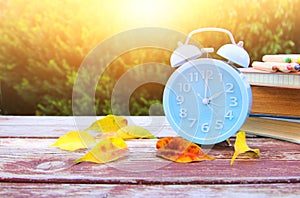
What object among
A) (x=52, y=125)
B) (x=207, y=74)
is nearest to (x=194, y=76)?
(x=207, y=74)

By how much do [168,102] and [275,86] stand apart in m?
0.25

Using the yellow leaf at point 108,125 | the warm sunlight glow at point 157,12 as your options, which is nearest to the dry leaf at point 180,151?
the yellow leaf at point 108,125

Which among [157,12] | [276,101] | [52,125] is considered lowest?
[52,125]

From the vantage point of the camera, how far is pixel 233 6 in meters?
1.81

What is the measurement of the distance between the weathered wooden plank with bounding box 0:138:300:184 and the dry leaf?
0.02m

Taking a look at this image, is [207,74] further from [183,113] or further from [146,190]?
[146,190]

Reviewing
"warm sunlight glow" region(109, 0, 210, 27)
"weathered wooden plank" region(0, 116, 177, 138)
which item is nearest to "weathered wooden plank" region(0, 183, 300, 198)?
"weathered wooden plank" region(0, 116, 177, 138)

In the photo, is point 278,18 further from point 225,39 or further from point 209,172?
point 209,172

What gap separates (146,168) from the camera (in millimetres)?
729

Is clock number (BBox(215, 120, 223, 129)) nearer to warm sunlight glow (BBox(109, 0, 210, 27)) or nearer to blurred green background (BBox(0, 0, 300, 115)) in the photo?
blurred green background (BBox(0, 0, 300, 115))

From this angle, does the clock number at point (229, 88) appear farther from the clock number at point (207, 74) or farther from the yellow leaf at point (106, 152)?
the yellow leaf at point (106, 152)

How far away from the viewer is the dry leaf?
777 millimetres

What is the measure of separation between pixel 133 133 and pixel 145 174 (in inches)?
11.3

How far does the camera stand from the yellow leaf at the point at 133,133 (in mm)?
966
